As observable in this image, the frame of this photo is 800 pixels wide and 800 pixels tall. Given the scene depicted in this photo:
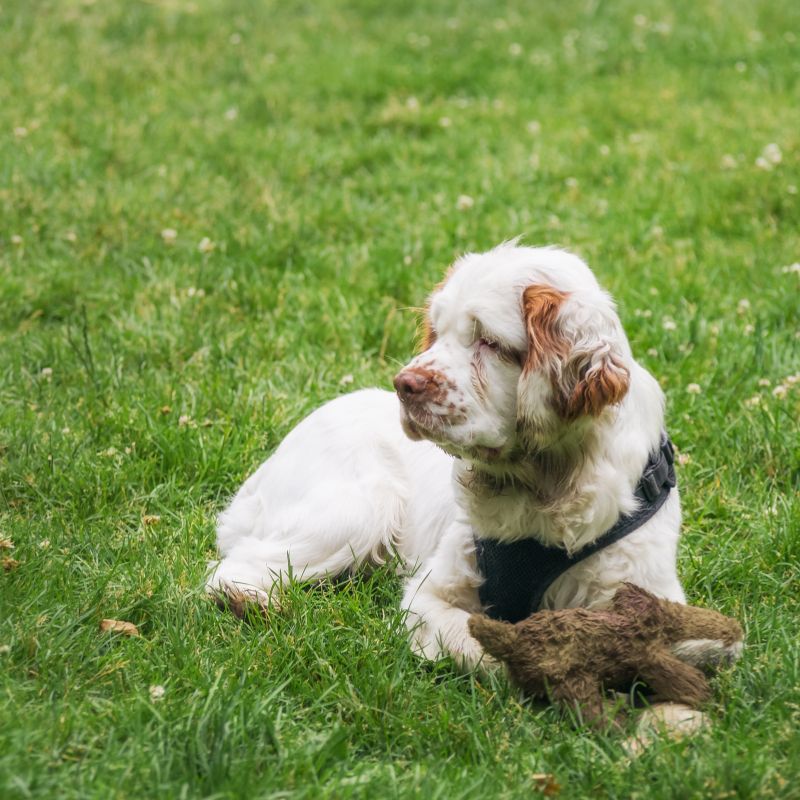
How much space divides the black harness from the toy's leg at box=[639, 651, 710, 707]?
0.36 m

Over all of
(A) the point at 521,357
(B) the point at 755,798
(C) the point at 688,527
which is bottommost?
(C) the point at 688,527

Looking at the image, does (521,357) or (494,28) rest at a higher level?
(521,357)

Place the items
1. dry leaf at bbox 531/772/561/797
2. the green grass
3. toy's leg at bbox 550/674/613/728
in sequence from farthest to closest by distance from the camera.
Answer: toy's leg at bbox 550/674/613/728 → the green grass → dry leaf at bbox 531/772/561/797

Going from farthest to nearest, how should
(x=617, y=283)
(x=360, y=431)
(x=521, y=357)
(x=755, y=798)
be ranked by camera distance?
(x=617, y=283) < (x=360, y=431) < (x=521, y=357) < (x=755, y=798)

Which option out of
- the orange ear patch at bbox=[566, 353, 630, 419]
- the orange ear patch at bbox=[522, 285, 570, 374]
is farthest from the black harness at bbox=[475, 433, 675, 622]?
the orange ear patch at bbox=[522, 285, 570, 374]

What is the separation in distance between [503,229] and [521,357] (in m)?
3.39

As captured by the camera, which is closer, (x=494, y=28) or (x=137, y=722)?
(x=137, y=722)

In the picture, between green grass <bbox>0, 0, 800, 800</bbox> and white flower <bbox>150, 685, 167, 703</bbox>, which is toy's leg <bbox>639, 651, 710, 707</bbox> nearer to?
green grass <bbox>0, 0, 800, 800</bbox>

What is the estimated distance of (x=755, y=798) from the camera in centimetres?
249

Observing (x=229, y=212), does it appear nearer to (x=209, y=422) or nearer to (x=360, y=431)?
(x=209, y=422)

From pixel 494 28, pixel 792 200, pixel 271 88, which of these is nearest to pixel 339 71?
pixel 271 88

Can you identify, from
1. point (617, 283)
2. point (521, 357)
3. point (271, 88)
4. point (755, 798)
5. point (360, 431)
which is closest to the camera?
→ point (755, 798)

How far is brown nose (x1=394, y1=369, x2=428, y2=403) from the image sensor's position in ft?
9.63

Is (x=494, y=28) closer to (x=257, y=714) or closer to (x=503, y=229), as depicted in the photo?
(x=503, y=229)
